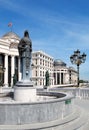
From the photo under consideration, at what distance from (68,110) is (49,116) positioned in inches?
74.8

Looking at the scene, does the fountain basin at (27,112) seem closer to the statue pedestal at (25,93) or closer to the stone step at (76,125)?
the stone step at (76,125)

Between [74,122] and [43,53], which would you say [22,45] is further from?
[43,53]

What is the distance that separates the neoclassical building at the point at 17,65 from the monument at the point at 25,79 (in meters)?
25.3

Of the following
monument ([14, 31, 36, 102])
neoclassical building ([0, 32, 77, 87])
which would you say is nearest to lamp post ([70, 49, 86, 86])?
neoclassical building ([0, 32, 77, 87])

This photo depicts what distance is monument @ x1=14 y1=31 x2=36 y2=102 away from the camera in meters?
14.2

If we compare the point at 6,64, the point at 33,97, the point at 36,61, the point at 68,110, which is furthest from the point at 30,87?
the point at 36,61

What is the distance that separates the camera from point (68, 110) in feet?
40.3

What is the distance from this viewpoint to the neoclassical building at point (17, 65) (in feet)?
214

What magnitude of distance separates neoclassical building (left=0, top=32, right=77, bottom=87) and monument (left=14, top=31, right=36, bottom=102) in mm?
25272

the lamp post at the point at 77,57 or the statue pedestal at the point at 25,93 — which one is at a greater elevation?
the lamp post at the point at 77,57

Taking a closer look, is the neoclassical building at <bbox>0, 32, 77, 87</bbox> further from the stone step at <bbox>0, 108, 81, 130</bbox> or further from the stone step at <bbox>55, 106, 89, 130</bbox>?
the stone step at <bbox>0, 108, 81, 130</bbox>

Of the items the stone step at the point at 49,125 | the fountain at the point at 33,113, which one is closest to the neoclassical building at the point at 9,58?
the fountain at the point at 33,113

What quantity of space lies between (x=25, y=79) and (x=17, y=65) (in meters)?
57.1

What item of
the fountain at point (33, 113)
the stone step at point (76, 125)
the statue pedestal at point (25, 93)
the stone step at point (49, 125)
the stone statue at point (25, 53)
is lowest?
the stone step at point (76, 125)
